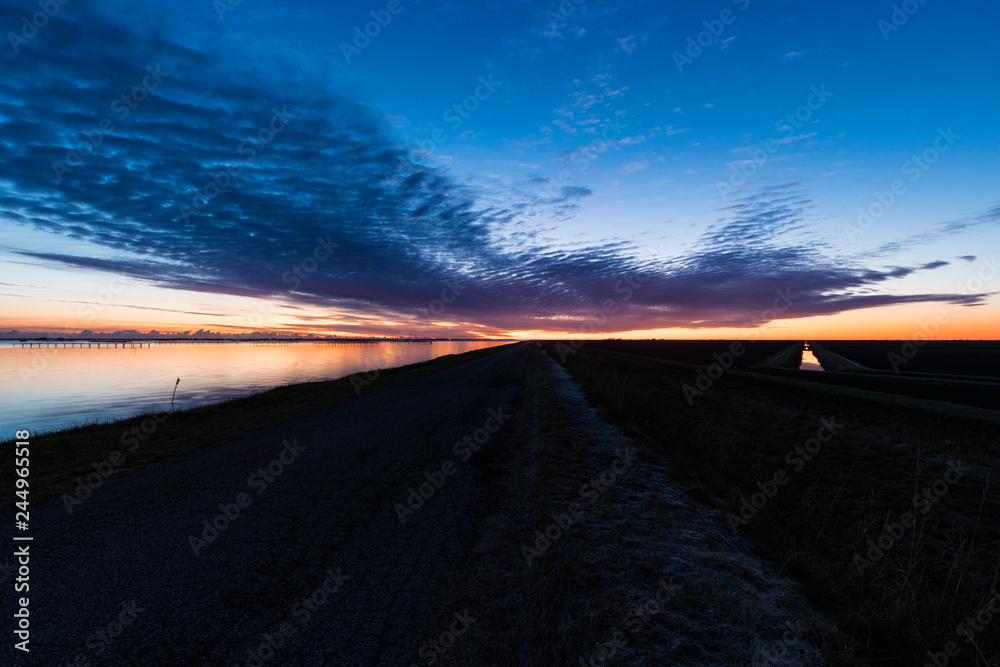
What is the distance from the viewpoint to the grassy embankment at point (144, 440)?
23.8ft

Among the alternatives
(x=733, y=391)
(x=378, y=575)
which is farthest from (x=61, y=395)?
(x=733, y=391)

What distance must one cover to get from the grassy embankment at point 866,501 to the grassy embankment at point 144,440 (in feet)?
33.8

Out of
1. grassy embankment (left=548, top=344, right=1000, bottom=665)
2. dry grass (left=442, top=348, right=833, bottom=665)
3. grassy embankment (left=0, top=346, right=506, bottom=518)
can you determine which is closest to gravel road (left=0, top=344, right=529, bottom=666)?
dry grass (left=442, top=348, right=833, bottom=665)

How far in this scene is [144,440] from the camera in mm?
10062

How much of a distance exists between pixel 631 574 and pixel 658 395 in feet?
60.6

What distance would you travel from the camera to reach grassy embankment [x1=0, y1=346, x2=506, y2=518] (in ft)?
23.8

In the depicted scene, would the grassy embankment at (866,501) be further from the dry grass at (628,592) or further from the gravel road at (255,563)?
the gravel road at (255,563)

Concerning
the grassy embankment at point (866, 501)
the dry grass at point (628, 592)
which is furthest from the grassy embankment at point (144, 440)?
the grassy embankment at point (866, 501)

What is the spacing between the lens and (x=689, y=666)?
121 inches

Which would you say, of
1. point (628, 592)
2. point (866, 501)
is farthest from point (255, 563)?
point (866, 501)

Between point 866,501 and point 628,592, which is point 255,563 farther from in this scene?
point 866,501

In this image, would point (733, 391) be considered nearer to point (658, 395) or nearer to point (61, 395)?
point (658, 395)

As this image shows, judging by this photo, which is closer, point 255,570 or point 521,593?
point 521,593

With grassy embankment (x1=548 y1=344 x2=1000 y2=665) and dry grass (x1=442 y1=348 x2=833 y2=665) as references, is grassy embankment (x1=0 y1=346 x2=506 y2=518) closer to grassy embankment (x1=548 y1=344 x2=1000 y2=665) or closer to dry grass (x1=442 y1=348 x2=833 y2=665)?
dry grass (x1=442 y1=348 x2=833 y2=665)
